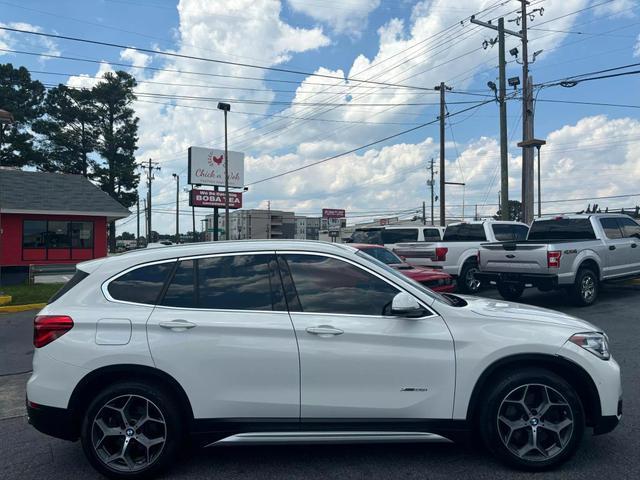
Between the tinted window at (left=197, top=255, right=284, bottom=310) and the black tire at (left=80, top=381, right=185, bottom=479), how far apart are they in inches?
28.3

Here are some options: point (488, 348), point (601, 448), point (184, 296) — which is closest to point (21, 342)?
point (184, 296)

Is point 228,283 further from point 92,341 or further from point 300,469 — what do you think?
point 300,469

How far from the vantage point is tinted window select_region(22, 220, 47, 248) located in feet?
81.7

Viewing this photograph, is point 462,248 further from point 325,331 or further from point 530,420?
point 325,331

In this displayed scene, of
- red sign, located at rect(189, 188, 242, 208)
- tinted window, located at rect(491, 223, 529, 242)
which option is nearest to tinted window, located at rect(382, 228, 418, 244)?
tinted window, located at rect(491, 223, 529, 242)

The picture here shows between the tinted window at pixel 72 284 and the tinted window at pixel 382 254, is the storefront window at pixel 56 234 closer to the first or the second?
the tinted window at pixel 382 254

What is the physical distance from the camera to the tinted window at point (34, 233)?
2491cm

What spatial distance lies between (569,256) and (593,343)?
702cm

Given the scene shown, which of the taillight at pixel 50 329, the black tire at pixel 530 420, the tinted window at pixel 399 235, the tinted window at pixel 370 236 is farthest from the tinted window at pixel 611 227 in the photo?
the taillight at pixel 50 329

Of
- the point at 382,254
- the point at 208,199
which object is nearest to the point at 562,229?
the point at 382,254

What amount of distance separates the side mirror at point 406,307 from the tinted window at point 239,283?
804mm

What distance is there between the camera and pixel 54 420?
330cm

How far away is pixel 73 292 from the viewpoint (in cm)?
353

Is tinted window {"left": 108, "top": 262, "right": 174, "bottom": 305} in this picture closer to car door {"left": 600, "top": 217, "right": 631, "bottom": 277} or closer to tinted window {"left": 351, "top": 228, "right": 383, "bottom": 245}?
car door {"left": 600, "top": 217, "right": 631, "bottom": 277}
